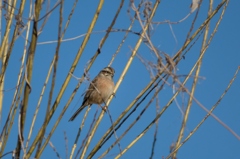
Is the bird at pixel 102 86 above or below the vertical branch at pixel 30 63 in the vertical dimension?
above

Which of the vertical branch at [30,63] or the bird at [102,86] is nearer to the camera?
the vertical branch at [30,63]

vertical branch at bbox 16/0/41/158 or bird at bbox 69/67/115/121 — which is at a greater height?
bird at bbox 69/67/115/121

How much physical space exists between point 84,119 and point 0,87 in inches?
22.6

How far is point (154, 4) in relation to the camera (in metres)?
1.73

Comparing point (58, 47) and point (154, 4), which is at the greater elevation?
point (154, 4)

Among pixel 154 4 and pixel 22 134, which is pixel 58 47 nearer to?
pixel 22 134

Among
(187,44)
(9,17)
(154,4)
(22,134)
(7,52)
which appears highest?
(9,17)

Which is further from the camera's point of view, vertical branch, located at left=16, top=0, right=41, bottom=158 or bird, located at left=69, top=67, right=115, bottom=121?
bird, located at left=69, top=67, right=115, bottom=121

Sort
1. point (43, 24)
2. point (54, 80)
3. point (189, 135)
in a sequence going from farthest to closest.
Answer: point (189, 135) < point (43, 24) < point (54, 80)

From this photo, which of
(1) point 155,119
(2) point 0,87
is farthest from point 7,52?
(1) point 155,119

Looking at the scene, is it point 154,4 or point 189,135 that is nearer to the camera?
point 154,4

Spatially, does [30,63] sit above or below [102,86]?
below

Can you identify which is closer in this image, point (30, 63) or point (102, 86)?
point (30, 63)

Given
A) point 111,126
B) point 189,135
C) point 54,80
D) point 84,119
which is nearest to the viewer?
point 54,80
